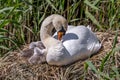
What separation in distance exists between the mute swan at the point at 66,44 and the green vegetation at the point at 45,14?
0.96 ft

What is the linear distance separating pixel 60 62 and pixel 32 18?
937 mm

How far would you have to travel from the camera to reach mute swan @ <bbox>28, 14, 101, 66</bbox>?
12.6 feet

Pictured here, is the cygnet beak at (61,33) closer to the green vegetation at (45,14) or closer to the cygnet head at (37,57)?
the cygnet head at (37,57)

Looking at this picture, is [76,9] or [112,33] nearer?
[112,33]

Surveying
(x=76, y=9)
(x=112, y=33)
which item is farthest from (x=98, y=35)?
(x=76, y=9)

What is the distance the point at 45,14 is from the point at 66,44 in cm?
79

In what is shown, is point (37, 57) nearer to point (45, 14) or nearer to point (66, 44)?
point (66, 44)

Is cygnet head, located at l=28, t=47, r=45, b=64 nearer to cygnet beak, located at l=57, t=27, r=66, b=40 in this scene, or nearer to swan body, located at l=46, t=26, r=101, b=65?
swan body, located at l=46, t=26, r=101, b=65

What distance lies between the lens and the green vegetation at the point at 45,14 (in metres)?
4.42

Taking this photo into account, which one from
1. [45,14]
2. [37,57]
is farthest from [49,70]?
[45,14]

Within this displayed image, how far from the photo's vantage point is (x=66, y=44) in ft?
12.9

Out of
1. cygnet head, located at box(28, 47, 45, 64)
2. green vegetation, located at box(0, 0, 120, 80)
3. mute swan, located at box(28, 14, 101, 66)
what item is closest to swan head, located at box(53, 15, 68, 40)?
mute swan, located at box(28, 14, 101, 66)

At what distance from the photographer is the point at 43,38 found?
409 centimetres

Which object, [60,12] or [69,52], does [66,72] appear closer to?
[69,52]
